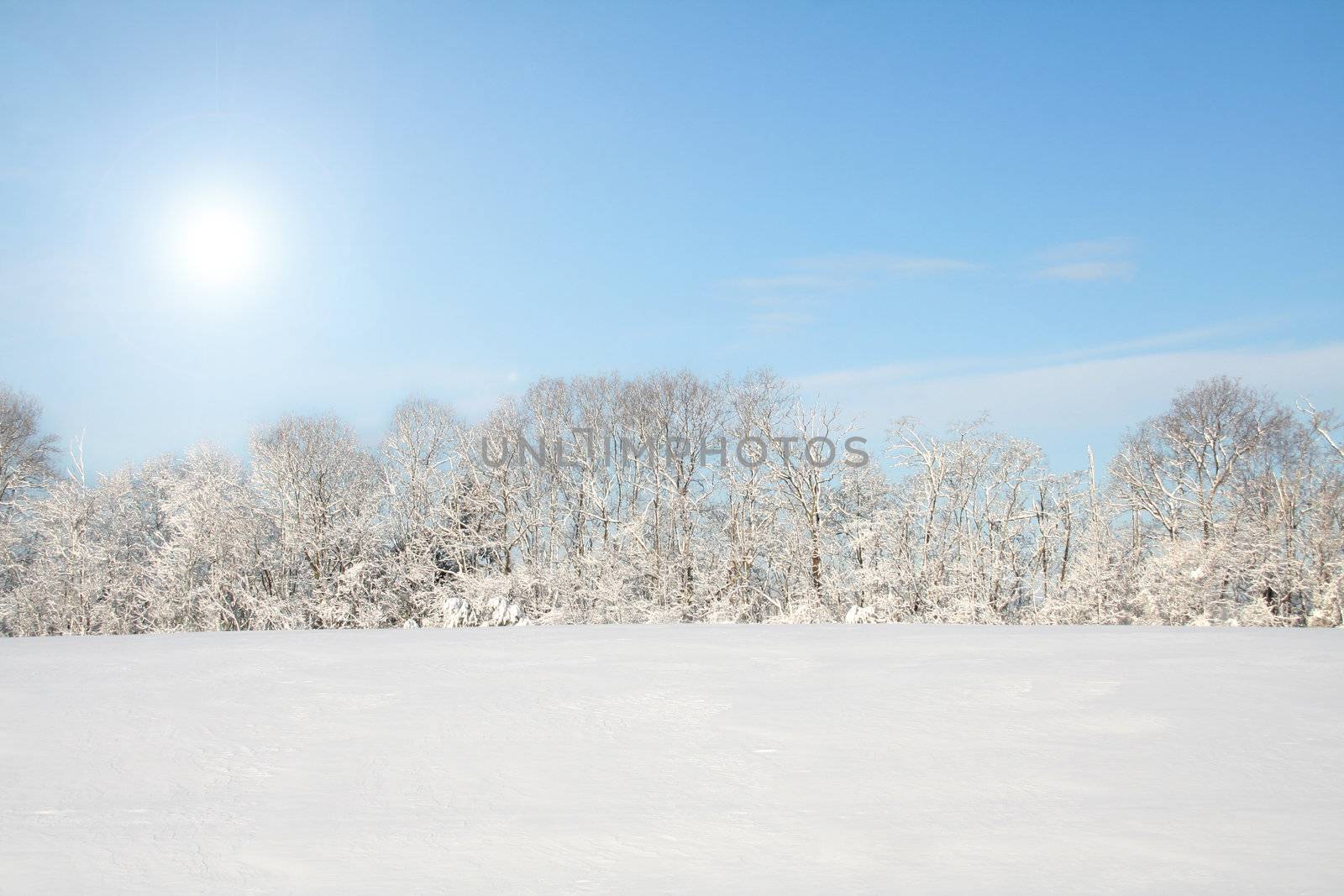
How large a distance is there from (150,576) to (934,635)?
1993 centimetres

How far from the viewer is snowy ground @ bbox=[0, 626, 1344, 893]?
3311 millimetres

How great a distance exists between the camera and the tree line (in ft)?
67.0

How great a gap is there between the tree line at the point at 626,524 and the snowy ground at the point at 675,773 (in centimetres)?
1279

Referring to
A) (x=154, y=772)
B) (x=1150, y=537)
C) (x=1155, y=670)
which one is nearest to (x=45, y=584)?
(x=154, y=772)

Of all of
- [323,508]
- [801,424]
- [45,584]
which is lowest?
[45,584]

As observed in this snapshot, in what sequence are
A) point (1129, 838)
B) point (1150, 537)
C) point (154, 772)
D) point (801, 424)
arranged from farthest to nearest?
point (801, 424) < point (1150, 537) < point (154, 772) < point (1129, 838)

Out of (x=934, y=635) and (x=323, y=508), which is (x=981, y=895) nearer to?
(x=934, y=635)

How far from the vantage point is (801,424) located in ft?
74.6

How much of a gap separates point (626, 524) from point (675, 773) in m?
18.3

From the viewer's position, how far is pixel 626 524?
896 inches

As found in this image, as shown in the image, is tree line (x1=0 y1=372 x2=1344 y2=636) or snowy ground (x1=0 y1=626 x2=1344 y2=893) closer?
snowy ground (x1=0 y1=626 x2=1344 y2=893)

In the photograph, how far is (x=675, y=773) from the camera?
14.8 ft

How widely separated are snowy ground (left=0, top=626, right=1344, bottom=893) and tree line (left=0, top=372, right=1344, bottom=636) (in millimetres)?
12793

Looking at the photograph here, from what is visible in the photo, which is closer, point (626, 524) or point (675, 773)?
point (675, 773)
